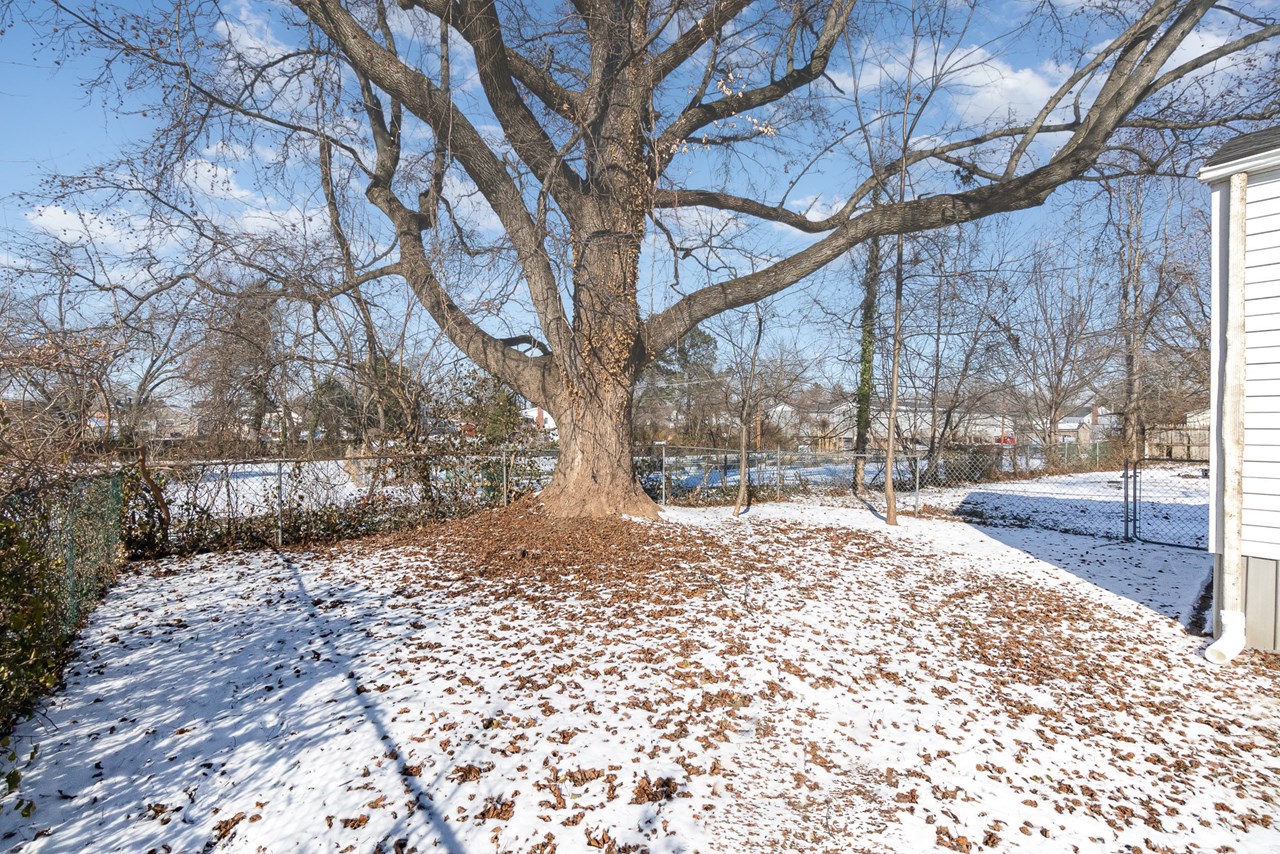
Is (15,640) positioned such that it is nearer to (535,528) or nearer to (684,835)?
(684,835)

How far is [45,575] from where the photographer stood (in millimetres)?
3666

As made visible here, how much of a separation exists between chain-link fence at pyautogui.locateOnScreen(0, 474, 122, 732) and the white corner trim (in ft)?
27.0

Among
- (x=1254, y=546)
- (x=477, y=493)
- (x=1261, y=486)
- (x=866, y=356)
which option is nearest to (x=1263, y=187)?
(x=1261, y=486)

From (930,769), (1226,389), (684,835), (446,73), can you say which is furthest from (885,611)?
(446,73)

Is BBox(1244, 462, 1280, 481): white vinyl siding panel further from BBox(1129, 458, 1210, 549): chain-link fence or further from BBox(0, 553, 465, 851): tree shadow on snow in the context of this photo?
BBox(0, 553, 465, 851): tree shadow on snow

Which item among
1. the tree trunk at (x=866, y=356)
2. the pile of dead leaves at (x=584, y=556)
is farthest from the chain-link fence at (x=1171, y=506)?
the pile of dead leaves at (x=584, y=556)

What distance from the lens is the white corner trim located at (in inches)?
182

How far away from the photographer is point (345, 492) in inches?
353

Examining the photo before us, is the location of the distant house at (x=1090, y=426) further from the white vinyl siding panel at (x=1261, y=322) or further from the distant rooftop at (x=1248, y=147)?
the white vinyl siding panel at (x=1261, y=322)

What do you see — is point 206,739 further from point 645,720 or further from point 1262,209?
point 1262,209

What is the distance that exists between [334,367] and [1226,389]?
33.8 ft

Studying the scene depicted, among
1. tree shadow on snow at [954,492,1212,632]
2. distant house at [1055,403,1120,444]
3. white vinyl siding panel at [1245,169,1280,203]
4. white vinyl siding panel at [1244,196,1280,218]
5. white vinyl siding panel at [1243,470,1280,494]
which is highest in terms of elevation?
white vinyl siding panel at [1245,169,1280,203]

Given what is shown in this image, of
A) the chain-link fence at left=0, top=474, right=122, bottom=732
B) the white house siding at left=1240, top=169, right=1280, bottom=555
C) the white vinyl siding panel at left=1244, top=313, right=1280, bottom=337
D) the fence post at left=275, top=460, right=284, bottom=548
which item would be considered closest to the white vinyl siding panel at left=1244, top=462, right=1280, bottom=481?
the white house siding at left=1240, top=169, right=1280, bottom=555

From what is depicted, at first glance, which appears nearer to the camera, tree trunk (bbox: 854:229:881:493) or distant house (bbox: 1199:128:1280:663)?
distant house (bbox: 1199:128:1280:663)
